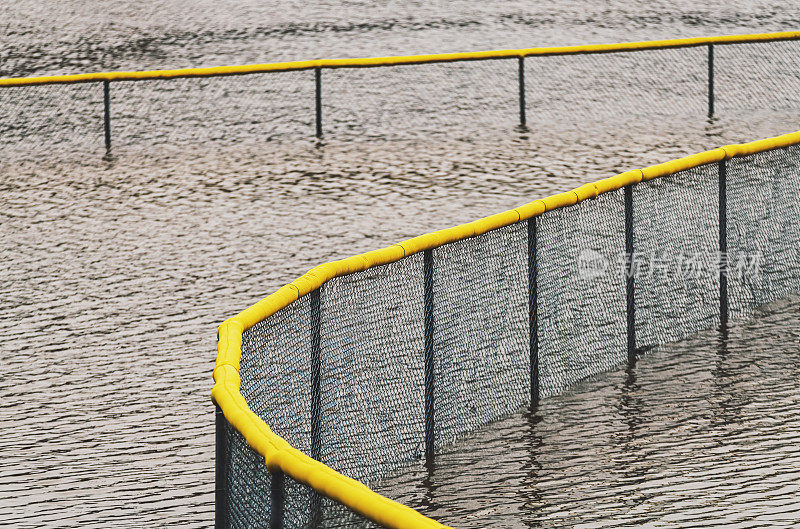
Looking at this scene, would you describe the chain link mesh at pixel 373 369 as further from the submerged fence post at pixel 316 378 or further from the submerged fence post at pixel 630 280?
the submerged fence post at pixel 630 280

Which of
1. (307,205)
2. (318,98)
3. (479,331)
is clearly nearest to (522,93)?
(318,98)

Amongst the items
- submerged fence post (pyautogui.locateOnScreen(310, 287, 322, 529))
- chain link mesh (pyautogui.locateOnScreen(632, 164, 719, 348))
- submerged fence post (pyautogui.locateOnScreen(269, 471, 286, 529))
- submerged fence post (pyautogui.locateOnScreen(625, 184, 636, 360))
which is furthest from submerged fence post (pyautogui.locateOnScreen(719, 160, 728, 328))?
submerged fence post (pyautogui.locateOnScreen(269, 471, 286, 529))

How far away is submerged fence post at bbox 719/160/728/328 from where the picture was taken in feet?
36.0

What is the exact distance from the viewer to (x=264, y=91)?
22.4 meters

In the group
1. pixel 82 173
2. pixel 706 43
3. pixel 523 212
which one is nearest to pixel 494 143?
pixel 706 43

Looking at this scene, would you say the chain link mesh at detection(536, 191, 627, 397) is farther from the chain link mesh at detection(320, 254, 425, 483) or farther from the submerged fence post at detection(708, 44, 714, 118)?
the submerged fence post at detection(708, 44, 714, 118)

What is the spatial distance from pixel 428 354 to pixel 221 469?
298 cm

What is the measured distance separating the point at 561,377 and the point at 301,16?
20.2 meters

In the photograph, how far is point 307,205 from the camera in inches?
619

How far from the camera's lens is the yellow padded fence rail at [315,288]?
4.40 metres

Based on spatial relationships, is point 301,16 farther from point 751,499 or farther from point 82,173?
point 751,499

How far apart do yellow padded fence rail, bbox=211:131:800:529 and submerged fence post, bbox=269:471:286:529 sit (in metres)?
0.07

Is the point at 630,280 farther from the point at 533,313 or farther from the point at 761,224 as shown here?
the point at 761,224

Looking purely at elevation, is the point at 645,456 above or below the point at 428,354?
below
